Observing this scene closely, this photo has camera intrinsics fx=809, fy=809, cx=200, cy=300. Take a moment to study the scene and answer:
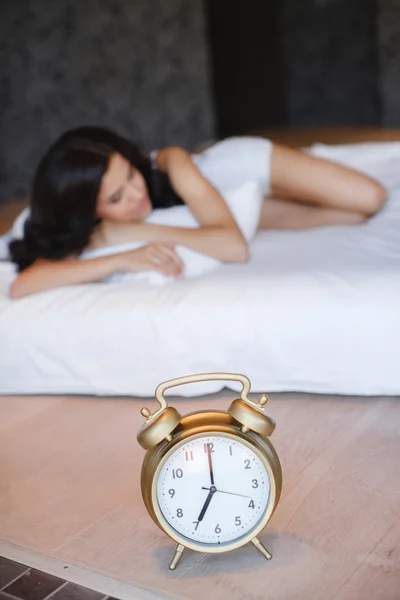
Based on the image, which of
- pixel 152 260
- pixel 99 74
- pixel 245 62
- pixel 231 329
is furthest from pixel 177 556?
pixel 245 62

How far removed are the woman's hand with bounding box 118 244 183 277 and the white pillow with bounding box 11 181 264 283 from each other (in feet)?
0.07

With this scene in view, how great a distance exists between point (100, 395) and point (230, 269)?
53 cm

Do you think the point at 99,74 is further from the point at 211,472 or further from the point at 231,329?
the point at 211,472

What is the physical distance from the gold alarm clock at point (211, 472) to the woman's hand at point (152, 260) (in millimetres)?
1017

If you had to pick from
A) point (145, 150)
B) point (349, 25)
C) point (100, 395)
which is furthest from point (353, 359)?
point (349, 25)

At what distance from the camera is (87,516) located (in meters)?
1.65

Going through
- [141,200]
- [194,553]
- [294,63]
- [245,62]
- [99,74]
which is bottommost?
[294,63]

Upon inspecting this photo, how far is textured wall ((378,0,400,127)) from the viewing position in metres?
6.88

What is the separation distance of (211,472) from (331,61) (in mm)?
6984

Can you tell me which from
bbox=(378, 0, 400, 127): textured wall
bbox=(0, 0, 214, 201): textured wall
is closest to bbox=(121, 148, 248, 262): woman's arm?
bbox=(0, 0, 214, 201): textured wall

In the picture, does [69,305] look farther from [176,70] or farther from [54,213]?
[176,70]

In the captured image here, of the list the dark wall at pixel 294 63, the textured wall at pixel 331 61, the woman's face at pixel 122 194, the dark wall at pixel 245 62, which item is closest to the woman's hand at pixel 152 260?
the woman's face at pixel 122 194

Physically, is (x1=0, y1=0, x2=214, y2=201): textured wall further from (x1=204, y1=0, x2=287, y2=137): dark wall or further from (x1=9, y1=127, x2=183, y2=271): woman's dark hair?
(x1=9, y1=127, x2=183, y2=271): woman's dark hair

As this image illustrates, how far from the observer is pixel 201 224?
8.50ft
